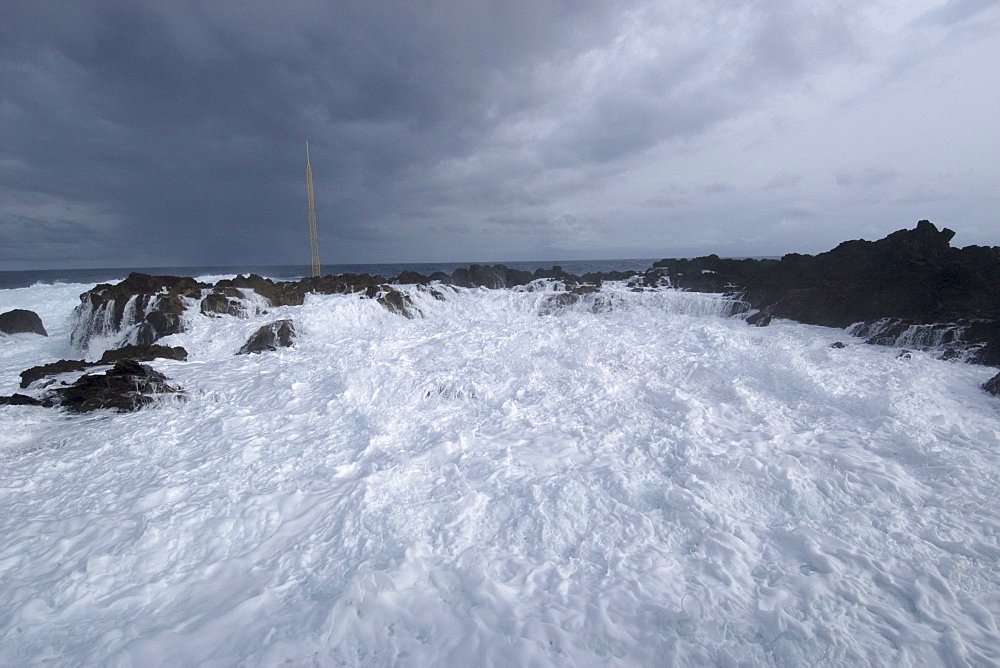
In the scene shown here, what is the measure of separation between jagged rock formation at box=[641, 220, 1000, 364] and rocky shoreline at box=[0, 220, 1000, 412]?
0.09 feet

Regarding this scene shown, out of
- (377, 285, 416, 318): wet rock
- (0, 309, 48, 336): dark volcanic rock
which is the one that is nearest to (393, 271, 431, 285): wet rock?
(377, 285, 416, 318): wet rock

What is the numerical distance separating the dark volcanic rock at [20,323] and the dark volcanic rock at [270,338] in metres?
10.9

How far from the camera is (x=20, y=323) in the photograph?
15.7 meters

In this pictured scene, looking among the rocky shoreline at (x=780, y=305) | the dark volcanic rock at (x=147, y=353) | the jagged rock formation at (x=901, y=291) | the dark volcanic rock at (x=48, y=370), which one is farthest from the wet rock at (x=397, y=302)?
the jagged rock formation at (x=901, y=291)

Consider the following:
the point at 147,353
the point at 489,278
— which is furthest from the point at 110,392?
the point at 489,278

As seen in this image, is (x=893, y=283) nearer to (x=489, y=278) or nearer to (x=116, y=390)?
(x=116, y=390)

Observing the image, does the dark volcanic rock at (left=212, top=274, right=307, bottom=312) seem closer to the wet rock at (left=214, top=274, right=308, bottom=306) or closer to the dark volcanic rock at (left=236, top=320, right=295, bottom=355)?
the wet rock at (left=214, top=274, right=308, bottom=306)

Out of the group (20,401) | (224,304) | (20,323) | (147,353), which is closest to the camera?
(20,401)

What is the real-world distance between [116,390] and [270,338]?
4.89m

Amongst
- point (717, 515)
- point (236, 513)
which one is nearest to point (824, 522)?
point (717, 515)

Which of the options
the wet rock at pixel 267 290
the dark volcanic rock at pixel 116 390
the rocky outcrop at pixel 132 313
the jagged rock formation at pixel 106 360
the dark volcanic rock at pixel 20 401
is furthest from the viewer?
→ the wet rock at pixel 267 290

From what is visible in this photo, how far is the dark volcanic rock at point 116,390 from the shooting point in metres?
A: 6.93

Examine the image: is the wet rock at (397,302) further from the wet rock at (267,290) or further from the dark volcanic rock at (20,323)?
the dark volcanic rock at (20,323)

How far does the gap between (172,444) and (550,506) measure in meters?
5.15
